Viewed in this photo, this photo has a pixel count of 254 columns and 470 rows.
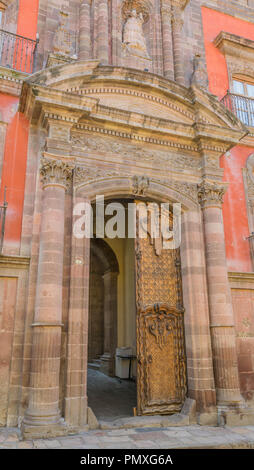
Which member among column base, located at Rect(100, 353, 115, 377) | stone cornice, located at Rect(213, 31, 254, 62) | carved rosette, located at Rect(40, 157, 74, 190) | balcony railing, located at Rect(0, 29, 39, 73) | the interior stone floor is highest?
stone cornice, located at Rect(213, 31, 254, 62)

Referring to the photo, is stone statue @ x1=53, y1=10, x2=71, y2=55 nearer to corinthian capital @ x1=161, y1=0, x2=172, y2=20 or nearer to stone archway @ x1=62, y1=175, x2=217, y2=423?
stone archway @ x1=62, y1=175, x2=217, y2=423

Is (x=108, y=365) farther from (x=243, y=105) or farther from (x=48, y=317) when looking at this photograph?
(x=243, y=105)

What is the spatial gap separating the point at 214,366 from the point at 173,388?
831 millimetres

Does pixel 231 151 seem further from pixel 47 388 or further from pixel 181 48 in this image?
pixel 47 388

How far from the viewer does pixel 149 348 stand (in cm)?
642

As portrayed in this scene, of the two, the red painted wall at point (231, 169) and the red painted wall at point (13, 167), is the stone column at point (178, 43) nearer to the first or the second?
the red painted wall at point (231, 169)

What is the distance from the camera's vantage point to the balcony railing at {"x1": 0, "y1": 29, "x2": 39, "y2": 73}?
696cm

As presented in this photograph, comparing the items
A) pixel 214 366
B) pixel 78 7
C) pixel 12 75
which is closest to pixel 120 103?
pixel 12 75

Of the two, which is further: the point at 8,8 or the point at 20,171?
the point at 8,8

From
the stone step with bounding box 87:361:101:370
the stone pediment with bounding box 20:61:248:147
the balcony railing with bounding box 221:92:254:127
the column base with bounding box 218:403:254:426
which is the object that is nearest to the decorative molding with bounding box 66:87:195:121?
the stone pediment with bounding box 20:61:248:147

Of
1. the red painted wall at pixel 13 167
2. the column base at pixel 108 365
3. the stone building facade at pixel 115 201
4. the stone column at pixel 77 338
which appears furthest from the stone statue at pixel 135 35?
the column base at pixel 108 365

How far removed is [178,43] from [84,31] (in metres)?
2.41

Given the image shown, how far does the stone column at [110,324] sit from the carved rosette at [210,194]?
4.95 m

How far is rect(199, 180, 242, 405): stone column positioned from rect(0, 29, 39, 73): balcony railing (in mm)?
4223
